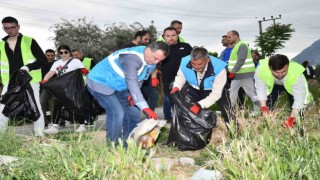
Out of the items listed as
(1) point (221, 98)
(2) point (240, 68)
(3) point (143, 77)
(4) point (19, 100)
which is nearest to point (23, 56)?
(4) point (19, 100)

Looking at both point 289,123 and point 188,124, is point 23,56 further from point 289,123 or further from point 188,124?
point 289,123

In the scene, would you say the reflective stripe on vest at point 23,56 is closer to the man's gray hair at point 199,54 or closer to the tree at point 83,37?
the man's gray hair at point 199,54

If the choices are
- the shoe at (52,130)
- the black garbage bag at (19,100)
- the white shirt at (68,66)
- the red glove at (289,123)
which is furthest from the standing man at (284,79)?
the shoe at (52,130)

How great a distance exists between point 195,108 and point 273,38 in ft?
128

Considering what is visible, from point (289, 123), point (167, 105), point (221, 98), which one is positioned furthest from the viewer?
point (167, 105)

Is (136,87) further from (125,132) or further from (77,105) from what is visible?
(77,105)

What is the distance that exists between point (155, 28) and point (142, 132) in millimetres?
38902

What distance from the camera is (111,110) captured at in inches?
189

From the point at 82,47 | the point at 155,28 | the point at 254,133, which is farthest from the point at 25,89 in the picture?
the point at 155,28

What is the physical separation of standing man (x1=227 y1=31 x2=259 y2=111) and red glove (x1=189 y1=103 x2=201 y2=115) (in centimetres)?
250

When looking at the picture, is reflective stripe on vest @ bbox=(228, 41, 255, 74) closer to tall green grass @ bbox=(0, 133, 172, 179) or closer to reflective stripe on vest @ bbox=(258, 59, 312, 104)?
reflective stripe on vest @ bbox=(258, 59, 312, 104)

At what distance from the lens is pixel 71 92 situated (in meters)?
6.15

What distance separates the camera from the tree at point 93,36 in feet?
128

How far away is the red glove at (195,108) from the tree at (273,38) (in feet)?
123
